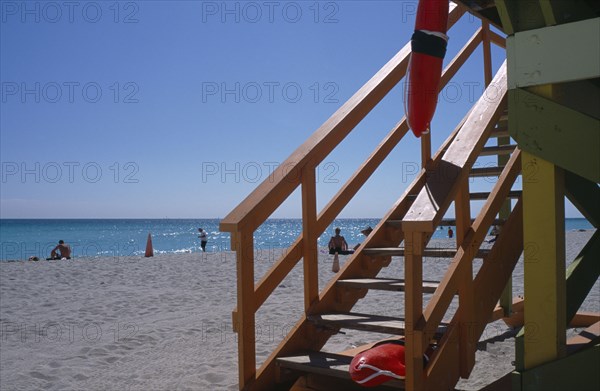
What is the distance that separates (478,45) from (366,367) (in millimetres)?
3531

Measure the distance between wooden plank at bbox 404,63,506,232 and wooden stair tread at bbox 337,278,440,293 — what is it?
0.85 meters

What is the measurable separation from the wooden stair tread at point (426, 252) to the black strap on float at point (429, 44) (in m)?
1.26

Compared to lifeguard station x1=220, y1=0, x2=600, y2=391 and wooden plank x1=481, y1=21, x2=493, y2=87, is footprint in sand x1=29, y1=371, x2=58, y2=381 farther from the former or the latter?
wooden plank x1=481, y1=21, x2=493, y2=87

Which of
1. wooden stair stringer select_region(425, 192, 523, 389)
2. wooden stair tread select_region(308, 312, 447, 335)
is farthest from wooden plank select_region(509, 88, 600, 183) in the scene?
wooden stair tread select_region(308, 312, 447, 335)

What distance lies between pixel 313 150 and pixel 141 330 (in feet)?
13.3

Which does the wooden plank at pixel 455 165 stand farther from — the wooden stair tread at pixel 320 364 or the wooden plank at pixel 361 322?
the wooden stair tread at pixel 320 364

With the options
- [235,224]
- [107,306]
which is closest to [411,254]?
[235,224]

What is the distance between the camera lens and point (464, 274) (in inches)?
129

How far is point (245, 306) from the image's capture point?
10.7ft

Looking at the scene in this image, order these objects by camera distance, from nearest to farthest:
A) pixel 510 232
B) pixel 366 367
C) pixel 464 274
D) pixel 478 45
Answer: pixel 366 367
pixel 464 274
pixel 510 232
pixel 478 45

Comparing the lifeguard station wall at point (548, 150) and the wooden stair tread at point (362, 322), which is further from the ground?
the lifeguard station wall at point (548, 150)

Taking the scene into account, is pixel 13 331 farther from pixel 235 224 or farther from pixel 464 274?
pixel 464 274

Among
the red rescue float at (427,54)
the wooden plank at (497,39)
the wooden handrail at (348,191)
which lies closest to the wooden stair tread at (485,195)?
the wooden handrail at (348,191)

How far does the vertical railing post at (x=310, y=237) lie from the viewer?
3.74 meters
